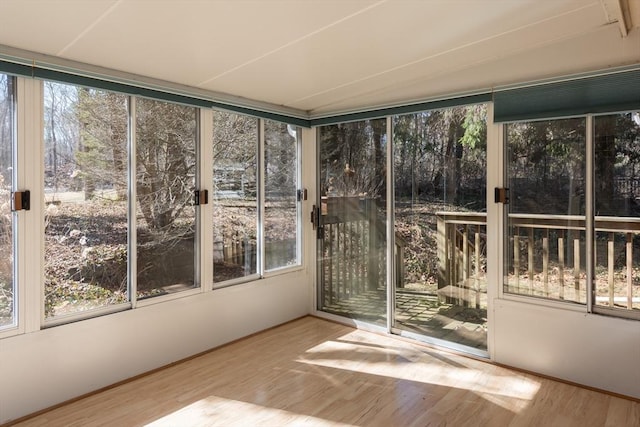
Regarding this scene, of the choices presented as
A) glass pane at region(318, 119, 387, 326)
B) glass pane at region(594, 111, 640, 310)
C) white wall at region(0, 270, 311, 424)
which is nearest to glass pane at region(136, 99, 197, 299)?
white wall at region(0, 270, 311, 424)

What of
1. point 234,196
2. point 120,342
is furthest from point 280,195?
point 120,342

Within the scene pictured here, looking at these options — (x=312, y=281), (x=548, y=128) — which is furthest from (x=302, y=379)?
(x=548, y=128)

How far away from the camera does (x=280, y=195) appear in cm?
409

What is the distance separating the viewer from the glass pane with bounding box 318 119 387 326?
382 cm

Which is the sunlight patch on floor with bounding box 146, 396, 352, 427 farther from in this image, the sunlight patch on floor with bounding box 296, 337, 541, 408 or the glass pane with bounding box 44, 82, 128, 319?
the glass pane with bounding box 44, 82, 128, 319

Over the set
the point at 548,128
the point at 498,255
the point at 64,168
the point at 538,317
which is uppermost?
the point at 548,128

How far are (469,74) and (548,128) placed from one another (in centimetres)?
68

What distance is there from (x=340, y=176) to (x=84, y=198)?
2.27 meters

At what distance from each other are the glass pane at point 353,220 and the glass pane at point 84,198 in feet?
6.54

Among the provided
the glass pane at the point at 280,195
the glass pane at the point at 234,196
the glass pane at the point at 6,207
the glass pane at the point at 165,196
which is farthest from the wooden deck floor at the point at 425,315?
the glass pane at the point at 6,207

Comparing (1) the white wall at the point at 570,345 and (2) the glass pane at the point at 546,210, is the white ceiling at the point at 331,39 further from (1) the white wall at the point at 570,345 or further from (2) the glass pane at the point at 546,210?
(1) the white wall at the point at 570,345

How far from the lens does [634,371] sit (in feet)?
8.42

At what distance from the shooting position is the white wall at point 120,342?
7.68 feet

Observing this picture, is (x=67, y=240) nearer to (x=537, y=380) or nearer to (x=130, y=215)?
(x=130, y=215)
